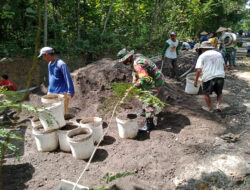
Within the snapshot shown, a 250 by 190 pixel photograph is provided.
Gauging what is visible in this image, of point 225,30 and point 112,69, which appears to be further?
point 225,30

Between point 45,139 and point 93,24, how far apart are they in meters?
6.85

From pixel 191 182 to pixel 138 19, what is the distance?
990 centimetres

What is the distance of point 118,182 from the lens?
2.78 metres

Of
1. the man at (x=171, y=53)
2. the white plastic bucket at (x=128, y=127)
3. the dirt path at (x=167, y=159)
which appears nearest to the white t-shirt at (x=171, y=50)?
the man at (x=171, y=53)

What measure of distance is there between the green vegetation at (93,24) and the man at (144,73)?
2175 mm

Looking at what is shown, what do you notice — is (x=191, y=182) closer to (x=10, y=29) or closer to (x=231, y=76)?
(x=231, y=76)

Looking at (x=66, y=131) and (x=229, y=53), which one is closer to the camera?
(x=66, y=131)

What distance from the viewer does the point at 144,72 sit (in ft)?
11.7

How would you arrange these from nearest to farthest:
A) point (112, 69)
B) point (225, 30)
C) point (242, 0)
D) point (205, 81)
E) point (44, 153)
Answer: point (44, 153), point (205, 81), point (112, 69), point (225, 30), point (242, 0)

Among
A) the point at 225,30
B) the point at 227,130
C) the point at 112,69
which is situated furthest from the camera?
the point at 225,30

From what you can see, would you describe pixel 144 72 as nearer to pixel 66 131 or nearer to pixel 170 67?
pixel 66 131

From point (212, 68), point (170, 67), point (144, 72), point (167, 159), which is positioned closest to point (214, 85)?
point (212, 68)

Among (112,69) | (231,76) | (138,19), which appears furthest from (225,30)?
(112,69)

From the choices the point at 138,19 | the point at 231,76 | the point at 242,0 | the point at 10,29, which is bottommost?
the point at 231,76
